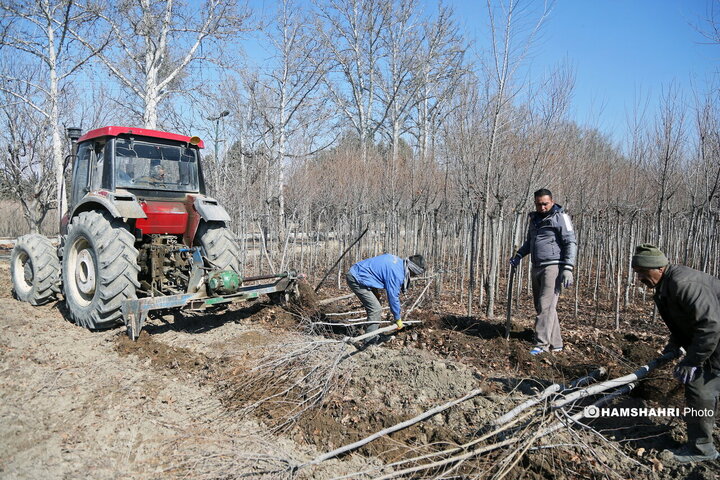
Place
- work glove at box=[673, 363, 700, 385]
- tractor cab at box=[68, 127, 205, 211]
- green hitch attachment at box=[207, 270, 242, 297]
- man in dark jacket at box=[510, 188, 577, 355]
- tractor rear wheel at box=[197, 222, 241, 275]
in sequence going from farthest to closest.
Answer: tractor rear wheel at box=[197, 222, 241, 275] < tractor cab at box=[68, 127, 205, 211] < green hitch attachment at box=[207, 270, 242, 297] < man in dark jacket at box=[510, 188, 577, 355] < work glove at box=[673, 363, 700, 385]

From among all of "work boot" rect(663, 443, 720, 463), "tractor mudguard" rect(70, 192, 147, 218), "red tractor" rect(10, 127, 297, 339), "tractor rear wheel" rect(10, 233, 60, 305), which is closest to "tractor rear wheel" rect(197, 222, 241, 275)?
"red tractor" rect(10, 127, 297, 339)

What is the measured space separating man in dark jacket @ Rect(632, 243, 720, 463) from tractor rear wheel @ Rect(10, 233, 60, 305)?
7.25 meters

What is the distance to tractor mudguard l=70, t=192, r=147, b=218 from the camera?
5.25 m

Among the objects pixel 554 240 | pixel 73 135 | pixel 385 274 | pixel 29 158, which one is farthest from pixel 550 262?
pixel 29 158

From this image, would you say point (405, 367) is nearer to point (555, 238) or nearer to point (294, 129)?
point (555, 238)

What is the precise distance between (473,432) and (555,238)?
8.05 feet

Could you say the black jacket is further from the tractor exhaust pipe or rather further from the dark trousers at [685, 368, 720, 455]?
the tractor exhaust pipe

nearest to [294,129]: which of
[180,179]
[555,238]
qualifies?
[180,179]

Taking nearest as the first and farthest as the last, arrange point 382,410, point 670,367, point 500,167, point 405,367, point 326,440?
1. point 326,440
2. point 382,410
3. point 670,367
4. point 405,367
5. point 500,167

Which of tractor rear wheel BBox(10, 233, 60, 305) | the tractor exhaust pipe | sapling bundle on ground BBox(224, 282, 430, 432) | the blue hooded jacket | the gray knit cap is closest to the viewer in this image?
the gray knit cap

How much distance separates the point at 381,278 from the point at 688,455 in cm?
315

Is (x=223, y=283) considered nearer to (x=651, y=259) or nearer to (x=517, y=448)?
(x=517, y=448)

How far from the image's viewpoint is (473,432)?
3.35 m

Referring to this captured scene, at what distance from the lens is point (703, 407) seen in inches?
114
